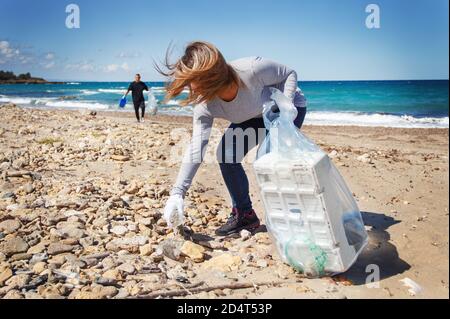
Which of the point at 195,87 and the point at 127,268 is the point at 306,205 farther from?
the point at 127,268

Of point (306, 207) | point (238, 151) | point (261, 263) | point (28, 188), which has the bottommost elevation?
point (261, 263)

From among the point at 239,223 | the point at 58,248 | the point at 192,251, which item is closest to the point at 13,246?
the point at 58,248

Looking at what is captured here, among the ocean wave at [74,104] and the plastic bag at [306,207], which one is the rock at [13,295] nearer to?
the plastic bag at [306,207]

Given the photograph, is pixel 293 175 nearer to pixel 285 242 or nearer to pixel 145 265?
pixel 285 242

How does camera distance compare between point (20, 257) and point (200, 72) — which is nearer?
point (200, 72)

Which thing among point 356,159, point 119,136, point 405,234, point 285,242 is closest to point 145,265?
point 285,242

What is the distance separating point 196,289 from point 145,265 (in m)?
0.40

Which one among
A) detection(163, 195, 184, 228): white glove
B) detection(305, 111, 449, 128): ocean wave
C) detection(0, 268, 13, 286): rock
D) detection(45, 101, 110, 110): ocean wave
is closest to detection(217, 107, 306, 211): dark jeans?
detection(163, 195, 184, 228): white glove

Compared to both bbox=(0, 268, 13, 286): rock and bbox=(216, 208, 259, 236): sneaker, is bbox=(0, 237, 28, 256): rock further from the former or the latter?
bbox=(216, 208, 259, 236): sneaker

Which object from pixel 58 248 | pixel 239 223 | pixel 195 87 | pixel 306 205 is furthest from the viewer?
pixel 239 223

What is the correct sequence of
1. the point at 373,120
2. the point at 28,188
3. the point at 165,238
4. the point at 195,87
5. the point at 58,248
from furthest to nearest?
1. the point at 373,120
2. the point at 28,188
3. the point at 165,238
4. the point at 58,248
5. the point at 195,87

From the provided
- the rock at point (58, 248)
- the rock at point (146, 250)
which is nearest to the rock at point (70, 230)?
the rock at point (58, 248)

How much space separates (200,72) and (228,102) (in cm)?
39

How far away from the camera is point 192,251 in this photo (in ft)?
7.93
